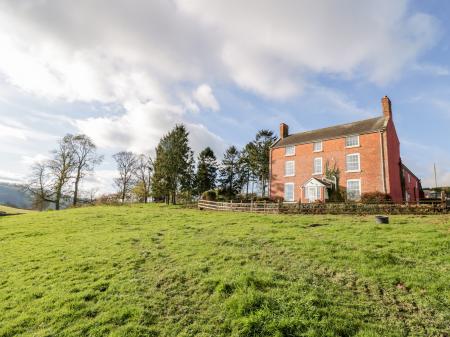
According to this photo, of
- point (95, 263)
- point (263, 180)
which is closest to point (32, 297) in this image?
point (95, 263)

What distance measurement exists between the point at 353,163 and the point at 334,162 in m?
2.19

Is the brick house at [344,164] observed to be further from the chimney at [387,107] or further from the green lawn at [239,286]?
the green lawn at [239,286]

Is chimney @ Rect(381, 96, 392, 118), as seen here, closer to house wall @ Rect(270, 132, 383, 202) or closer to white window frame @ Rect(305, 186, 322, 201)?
house wall @ Rect(270, 132, 383, 202)

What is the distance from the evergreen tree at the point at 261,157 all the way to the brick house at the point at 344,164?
1749 centimetres

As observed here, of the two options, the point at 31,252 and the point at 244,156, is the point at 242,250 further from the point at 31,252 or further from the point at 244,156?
the point at 244,156

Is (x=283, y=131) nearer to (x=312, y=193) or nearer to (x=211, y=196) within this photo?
(x=312, y=193)

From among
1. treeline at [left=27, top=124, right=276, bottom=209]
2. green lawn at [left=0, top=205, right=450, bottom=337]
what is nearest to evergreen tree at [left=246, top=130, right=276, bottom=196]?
treeline at [left=27, top=124, right=276, bottom=209]

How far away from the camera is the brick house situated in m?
28.3

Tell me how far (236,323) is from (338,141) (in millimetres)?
30151

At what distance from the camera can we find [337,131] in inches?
1316

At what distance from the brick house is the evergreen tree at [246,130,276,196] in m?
17.5

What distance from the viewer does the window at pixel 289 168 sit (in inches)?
1394

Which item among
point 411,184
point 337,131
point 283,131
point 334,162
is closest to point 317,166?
point 334,162

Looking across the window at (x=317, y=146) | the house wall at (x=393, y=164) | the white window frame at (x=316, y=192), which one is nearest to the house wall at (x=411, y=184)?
the house wall at (x=393, y=164)
